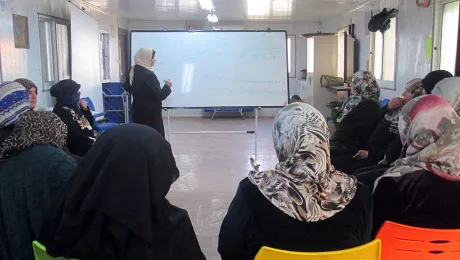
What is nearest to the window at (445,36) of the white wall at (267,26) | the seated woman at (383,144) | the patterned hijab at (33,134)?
the seated woman at (383,144)

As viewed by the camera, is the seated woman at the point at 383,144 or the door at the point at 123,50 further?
the door at the point at 123,50

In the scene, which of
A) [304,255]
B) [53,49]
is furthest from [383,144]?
[53,49]

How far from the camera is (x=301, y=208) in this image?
1344 mm

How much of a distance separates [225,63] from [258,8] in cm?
328

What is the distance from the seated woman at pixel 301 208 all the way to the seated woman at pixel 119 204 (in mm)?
249

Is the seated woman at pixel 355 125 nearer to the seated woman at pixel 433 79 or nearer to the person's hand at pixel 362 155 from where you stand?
the person's hand at pixel 362 155

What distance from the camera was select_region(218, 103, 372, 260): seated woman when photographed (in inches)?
53.0

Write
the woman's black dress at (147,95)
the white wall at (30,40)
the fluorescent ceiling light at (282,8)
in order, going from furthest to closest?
the fluorescent ceiling light at (282,8) → the woman's black dress at (147,95) → the white wall at (30,40)

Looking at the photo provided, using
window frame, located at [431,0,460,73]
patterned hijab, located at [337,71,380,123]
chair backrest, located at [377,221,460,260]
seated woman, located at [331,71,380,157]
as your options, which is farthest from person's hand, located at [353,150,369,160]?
window frame, located at [431,0,460,73]

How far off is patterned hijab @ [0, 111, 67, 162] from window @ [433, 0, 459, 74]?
13.0ft

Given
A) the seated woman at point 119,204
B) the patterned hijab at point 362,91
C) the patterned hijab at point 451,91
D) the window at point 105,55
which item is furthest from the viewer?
the window at point 105,55

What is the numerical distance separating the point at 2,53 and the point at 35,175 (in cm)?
297

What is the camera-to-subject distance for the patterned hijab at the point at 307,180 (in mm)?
1351

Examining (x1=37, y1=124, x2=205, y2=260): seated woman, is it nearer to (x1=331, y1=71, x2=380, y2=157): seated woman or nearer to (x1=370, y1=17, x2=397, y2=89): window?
(x1=331, y1=71, x2=380, y2=157): seated woman
